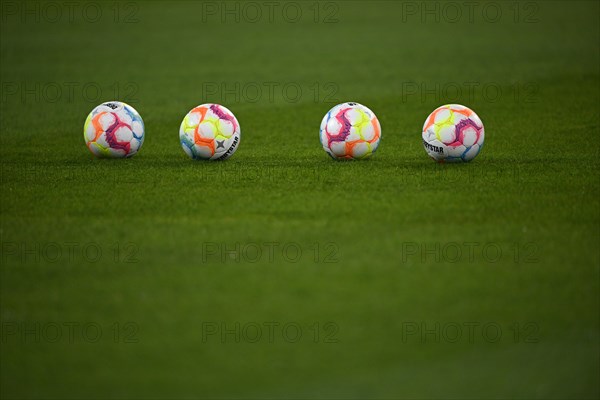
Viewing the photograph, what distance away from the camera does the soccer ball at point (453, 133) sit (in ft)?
40.0

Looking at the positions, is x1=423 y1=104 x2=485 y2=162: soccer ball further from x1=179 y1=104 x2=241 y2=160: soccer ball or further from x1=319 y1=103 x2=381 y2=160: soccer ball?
x1=179 y1=104 x2=241 y2=160: soccer ball

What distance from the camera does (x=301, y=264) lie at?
26.0 feet

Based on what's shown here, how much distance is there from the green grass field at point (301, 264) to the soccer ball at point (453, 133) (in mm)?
274

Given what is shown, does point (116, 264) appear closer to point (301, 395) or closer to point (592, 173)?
point (301, 395)

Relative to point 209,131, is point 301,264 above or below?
below

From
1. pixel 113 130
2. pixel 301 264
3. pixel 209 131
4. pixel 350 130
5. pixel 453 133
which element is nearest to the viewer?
pixel 301 264

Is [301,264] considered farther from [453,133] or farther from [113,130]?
[113,130]

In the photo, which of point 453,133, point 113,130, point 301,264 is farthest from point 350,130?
point 301,264

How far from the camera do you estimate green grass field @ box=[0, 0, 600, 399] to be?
6008 millimetres

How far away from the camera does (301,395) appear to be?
5.67 metres

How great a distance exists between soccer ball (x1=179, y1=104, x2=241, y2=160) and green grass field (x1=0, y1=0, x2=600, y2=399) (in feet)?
0.89

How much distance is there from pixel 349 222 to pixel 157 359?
3.59 m

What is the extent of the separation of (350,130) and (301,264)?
4906 mm

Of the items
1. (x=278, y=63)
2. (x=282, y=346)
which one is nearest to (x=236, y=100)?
(x=278, y=63)
